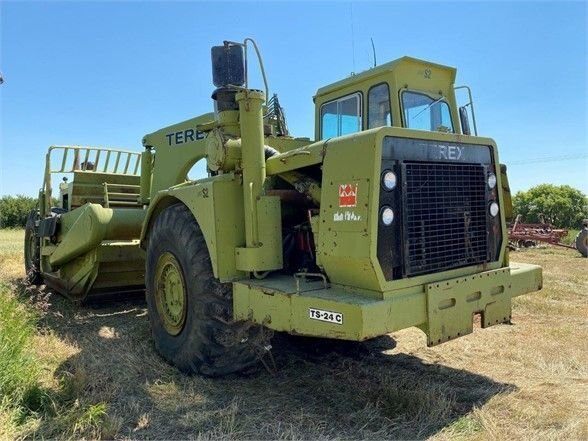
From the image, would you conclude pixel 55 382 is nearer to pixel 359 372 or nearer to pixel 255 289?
pixel 255 289

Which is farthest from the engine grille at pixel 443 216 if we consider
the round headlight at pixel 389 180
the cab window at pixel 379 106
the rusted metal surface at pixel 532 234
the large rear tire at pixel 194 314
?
the rusted metal surface at pixel 532 234

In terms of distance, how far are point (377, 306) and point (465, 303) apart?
86 cm

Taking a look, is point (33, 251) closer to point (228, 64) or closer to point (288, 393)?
point (228, 64)

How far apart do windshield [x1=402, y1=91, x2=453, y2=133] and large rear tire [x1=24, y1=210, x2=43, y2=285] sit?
20.1 ft

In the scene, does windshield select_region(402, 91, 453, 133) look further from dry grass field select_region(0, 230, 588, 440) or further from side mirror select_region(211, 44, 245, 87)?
dry grass field select_region(0, 230, 588, 440)

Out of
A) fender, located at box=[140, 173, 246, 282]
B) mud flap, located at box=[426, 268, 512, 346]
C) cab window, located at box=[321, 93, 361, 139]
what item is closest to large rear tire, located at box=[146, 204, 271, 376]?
fender, located at box=[140, 173, 246, 282]

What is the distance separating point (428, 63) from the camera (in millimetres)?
5125

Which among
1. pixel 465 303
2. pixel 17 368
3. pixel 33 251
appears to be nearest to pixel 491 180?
pixel 465 303

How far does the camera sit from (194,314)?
14.0 feet

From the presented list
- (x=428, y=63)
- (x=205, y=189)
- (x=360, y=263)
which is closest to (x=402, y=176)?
(x=360, y=263)

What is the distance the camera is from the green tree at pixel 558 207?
36.3 meters

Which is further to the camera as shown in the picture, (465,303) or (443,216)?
(443,216)

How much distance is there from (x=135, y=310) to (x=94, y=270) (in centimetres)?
72

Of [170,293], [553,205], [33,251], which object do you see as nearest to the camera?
[170,293]
